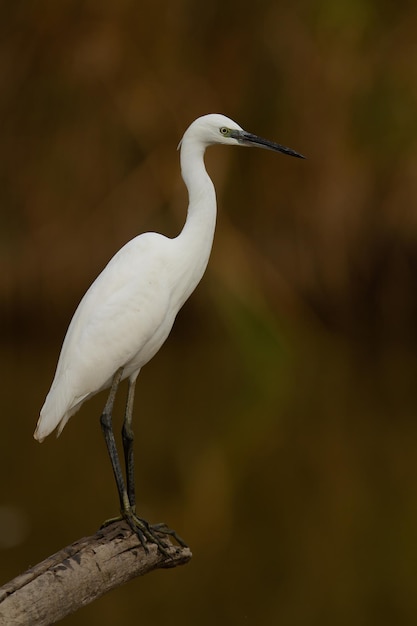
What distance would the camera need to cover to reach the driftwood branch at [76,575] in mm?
1983

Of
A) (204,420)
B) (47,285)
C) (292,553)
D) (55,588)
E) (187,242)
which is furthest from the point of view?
(47,285)

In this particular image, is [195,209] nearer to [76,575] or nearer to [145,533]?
[145,533]

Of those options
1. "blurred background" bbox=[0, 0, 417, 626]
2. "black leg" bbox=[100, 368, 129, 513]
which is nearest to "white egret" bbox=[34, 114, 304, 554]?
"black leg" bbox=[100, 368, 129, 513]

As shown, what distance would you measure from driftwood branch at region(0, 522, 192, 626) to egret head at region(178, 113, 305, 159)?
910 millimetres

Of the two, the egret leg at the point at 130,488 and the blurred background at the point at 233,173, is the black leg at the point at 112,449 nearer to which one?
the egret leg at the point at 130,488

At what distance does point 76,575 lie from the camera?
2080 mm

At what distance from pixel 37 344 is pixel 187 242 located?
13.5 ft

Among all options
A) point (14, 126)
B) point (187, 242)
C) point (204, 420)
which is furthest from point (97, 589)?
point (14, 126)

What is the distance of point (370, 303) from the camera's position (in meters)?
6.72

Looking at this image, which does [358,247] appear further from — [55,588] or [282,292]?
[55,588]

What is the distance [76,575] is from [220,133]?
108 centimetres

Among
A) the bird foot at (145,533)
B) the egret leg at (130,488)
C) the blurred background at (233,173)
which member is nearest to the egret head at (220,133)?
the egret leg at (130,488)

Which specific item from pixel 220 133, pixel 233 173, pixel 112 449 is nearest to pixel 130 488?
pixel 112 449


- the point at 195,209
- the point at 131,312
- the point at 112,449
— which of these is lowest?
the point at 112,449
